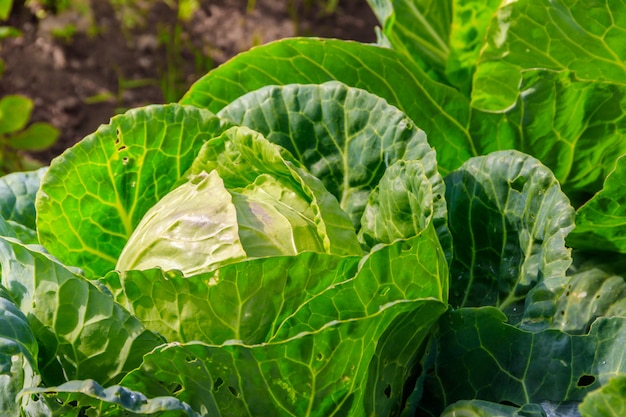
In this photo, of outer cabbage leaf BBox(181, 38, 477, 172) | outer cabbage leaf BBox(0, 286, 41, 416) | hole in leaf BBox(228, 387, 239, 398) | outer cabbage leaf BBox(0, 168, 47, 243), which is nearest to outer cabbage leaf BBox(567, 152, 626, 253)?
outer cabbage leaf BBox(181, 38, 477, 172)

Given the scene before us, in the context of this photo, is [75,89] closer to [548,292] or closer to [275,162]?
[275,162]

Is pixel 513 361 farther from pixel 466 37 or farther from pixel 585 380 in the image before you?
pixel 466 37

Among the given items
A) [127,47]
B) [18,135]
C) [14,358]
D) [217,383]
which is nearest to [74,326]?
[14,358]

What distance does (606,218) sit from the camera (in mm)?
1300

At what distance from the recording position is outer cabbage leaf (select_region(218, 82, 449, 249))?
1.35 m

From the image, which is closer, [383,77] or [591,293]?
[591,293]

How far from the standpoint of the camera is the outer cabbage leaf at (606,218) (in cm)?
124

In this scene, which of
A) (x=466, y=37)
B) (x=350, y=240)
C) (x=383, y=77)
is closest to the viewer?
(x=350, y=240)

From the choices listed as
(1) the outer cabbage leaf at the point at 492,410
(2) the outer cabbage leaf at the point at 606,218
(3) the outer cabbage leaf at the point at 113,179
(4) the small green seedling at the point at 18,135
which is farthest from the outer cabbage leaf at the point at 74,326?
(4) the small green seedling at the point at 18,135

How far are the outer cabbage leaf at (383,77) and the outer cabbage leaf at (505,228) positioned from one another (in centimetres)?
15

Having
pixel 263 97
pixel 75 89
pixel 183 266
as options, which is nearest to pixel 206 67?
pixel 75 89

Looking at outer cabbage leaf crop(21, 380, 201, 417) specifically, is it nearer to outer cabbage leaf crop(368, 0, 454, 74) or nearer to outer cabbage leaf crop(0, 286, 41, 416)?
outer cabbage leaf crop(0, 286, 41, 416)

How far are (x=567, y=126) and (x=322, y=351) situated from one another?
0.64m

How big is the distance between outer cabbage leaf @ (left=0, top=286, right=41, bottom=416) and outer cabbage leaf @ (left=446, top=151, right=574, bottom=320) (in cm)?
69
